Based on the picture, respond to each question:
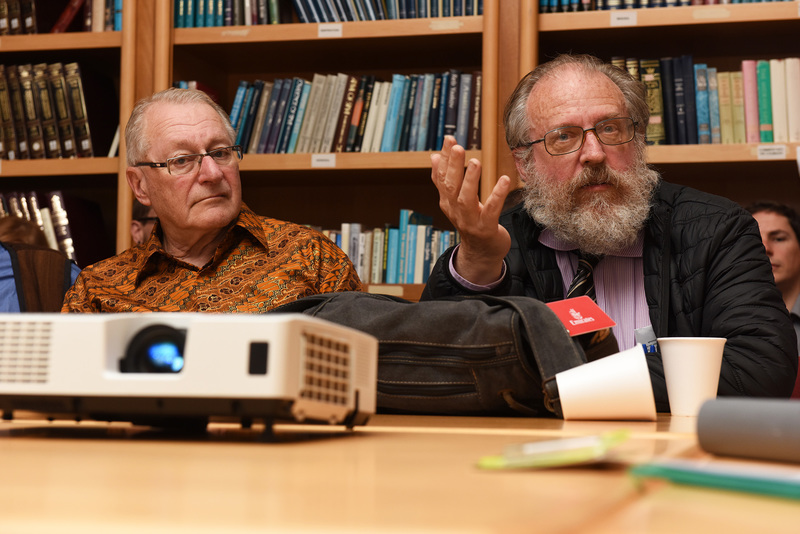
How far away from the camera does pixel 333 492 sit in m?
0.41

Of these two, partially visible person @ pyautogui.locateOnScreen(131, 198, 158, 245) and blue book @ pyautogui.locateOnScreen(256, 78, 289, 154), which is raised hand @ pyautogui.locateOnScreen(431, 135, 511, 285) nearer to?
blue book @ pyautogui.locateOnScreen(256, 78, 289, 154)

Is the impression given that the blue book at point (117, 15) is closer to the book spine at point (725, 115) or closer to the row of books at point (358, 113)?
the row of books at point (358, 113)

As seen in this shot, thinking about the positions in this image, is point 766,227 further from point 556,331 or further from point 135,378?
point 135,378

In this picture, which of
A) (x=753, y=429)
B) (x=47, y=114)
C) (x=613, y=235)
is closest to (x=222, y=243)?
(x=613, y=235)

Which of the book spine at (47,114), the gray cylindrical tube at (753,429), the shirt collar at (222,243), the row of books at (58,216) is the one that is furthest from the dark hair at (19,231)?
the gray cylindrical tube at (753,429)

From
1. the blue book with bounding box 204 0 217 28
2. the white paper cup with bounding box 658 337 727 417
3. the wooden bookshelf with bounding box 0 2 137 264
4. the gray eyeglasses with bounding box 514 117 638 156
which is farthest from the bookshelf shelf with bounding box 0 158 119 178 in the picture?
the white paper cup with bounding box 658 337 727 417

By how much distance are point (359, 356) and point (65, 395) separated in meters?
0.24

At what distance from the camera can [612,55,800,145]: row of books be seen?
261 cm

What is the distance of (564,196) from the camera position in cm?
187

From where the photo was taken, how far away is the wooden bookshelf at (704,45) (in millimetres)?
2578

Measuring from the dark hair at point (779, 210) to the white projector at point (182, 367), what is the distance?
2516 millimetres

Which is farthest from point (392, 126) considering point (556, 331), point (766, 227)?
point (556, 331)

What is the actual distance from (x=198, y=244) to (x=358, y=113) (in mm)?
→ 974

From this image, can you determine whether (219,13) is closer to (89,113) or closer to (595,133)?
(89,113)
